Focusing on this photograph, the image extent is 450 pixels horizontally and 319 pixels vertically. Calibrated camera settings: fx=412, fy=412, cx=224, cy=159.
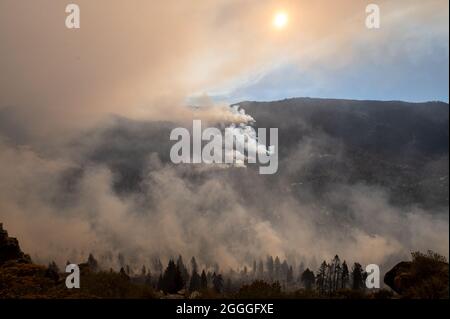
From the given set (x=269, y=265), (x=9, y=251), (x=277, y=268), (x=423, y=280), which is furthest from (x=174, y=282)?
(x=277, y=268)

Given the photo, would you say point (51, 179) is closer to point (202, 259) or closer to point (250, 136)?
point (250, 136)

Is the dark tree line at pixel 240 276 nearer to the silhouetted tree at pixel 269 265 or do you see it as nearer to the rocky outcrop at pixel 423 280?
the silhouetted tree at pixel 269 265

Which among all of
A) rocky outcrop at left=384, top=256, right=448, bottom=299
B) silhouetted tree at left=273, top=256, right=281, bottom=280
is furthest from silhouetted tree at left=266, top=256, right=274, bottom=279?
rocky outcrop at left=384, top=256, right=448, bottom=299

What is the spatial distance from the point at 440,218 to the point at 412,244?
841 centimetres

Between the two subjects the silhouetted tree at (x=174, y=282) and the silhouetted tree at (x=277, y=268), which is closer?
the silhouetted tree at (x=174, y=282)

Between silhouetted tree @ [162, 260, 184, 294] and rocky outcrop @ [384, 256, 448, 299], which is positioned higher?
rocky outcrop @ [384, 256, 448, 299]

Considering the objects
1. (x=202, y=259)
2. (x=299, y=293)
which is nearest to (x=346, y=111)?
(x=202, y=259)

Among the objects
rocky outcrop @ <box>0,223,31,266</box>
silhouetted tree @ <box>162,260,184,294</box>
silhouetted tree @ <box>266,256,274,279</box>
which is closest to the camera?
rocky outcrop @ <box>0,223,31,266</box>

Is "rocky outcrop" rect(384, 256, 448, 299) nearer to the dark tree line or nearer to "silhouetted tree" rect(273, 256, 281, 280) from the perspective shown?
the dark tree line

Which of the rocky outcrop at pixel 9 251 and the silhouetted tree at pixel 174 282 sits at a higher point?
the rocky outcrop at pixel 9 251

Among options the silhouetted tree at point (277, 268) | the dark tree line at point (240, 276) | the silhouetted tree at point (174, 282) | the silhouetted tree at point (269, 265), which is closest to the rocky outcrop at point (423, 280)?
the dark tree line at point (240, 276)

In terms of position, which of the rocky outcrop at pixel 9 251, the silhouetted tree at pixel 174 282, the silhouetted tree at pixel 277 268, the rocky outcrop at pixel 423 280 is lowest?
the silhouetted tree at pixel 277 268

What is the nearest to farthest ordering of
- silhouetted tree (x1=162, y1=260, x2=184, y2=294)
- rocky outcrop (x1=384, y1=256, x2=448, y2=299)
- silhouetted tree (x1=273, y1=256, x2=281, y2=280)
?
rocky outcrop (x1=384, y1=256, x2=448, y2=299), silhouetted tree (x1=162, y1=260, x2=184, y2=294), silhouetted tree (x1=273, y1=256, x2=281, y2=280)

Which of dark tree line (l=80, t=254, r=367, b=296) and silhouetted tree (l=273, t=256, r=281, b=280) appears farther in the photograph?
silhouetted tree (l=273, t=256, r=281, b=280)
